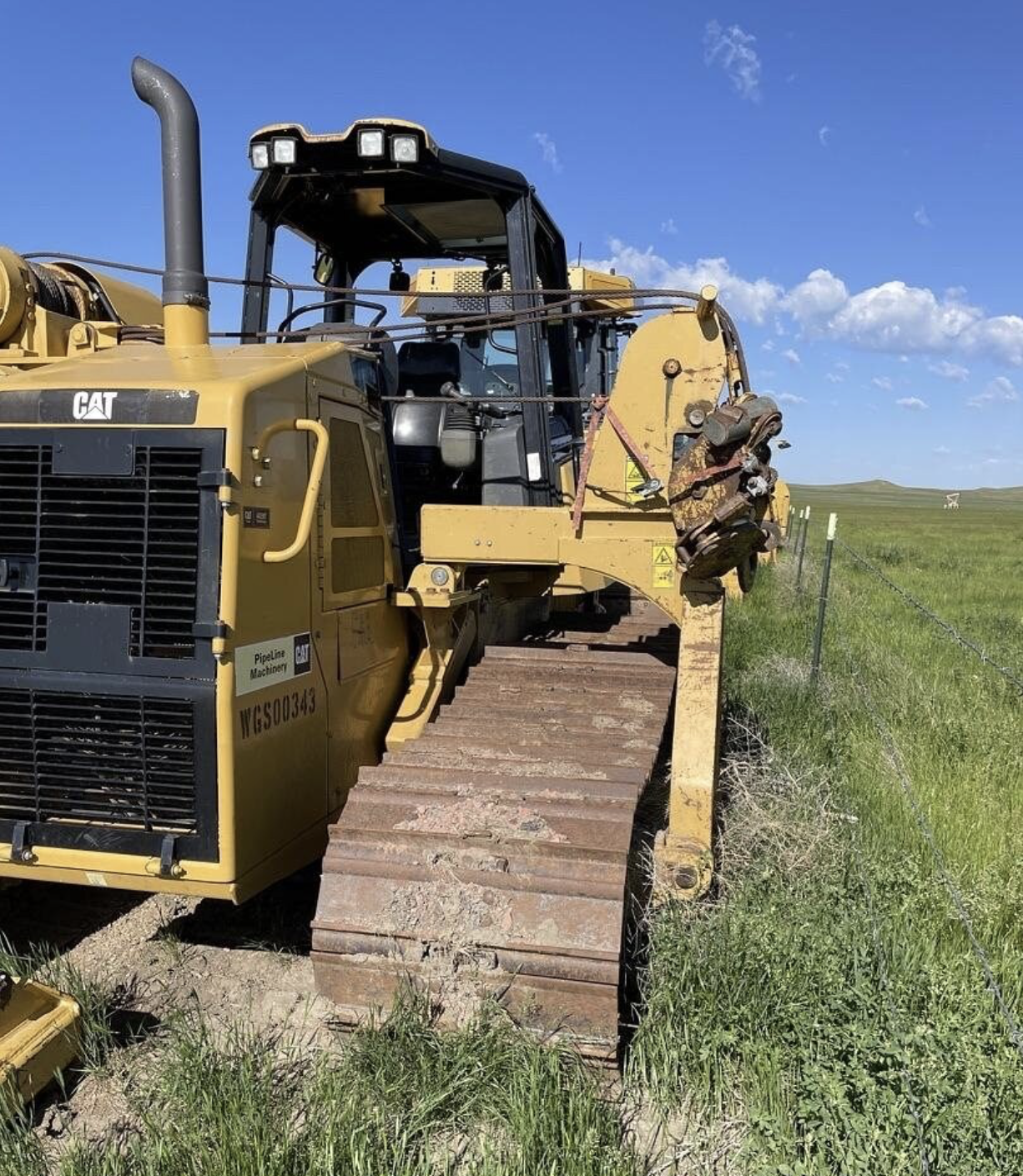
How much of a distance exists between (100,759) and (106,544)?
0.70 m

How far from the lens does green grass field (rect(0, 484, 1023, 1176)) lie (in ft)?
8.74

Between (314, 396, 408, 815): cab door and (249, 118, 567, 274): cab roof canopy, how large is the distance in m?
1.14

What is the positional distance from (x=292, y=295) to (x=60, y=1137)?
3629 mm

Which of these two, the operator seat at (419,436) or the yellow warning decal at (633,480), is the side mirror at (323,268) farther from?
the yellow warning decal at (633,480)

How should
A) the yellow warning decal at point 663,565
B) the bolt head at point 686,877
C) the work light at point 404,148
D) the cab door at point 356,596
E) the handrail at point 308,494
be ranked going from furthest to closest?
1. the work light at point 404,148
2. the yellow warning decal at point 663,565
3. the cab door at point 356,596
4. the bolt head at point 686,877
5. the handrail at point 308,494

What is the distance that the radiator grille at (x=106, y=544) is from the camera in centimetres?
318

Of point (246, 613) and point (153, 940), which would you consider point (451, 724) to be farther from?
point (153, 940)

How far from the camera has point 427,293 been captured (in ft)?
16.0

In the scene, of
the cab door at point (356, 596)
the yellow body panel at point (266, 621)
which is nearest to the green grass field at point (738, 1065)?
the yellow body panel at point (266, 621)

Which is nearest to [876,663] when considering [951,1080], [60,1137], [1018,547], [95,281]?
[951,1080]

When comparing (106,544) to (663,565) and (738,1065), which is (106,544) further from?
(738,1065)

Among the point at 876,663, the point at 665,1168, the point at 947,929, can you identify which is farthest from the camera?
the point at 876,663

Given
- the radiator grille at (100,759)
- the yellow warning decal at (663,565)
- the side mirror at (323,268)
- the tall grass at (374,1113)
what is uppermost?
A: the side mirror at (323,268)

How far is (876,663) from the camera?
8.48 meters
